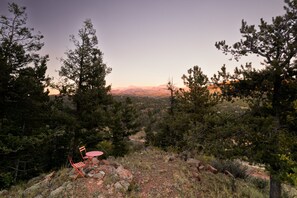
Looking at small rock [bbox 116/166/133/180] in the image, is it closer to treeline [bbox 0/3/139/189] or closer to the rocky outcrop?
the rocky outcrop

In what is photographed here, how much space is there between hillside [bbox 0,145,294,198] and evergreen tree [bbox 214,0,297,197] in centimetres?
266

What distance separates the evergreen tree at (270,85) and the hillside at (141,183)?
2.66 meters

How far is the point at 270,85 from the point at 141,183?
6.70 meters

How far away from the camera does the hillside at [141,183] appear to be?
29.2ft

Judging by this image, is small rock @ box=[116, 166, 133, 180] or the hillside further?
small rock @ box=[116, 166, 133, 180]

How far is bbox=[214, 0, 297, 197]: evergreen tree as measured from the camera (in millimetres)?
8250

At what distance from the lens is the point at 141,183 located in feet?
31.5

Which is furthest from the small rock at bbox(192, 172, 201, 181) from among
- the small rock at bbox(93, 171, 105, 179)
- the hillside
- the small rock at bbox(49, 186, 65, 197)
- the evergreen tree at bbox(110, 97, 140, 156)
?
the evergreen tree at bbox(110, 97, 140, 156)

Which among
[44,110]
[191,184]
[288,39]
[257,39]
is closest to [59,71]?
[44,110]

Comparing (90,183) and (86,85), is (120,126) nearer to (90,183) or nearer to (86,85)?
(86,85)

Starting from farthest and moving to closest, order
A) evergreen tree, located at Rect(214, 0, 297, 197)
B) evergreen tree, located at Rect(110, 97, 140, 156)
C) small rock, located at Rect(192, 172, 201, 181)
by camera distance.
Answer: evergreen tree, located at Rect(110, 97, 140, 156), small rock, located at Rect(192, 172, 201, 181), evergreen tree, located at Rect(214, 0, 297, 197)

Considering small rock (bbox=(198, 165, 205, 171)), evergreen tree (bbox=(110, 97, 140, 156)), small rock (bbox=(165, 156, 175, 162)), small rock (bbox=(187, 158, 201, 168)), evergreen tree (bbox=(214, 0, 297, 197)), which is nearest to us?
evergreen tree (bbox=(214, 0, 297, 197))

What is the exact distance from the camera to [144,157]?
12.8 metres

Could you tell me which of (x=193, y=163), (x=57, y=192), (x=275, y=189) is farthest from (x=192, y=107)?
(x=57, y=192)
